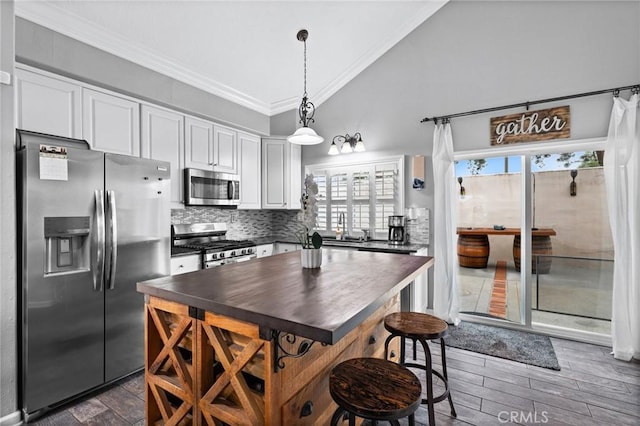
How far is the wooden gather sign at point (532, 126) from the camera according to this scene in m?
3.08

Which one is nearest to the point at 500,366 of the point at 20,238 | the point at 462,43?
the point at 462,43

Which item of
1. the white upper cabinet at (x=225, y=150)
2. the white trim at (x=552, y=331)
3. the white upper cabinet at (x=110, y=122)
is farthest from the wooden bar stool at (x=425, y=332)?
the white upper cabinet at (x=225, y=150)

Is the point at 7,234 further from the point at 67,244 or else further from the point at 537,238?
the point at 537,238

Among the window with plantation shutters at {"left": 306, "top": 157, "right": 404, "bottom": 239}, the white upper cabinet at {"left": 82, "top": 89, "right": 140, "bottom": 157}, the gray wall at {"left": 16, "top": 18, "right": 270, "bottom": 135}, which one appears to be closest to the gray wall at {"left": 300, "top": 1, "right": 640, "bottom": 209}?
the window with plantation shutters at {"left": 306, "top": 157, "right": 404, "bottom": 239}

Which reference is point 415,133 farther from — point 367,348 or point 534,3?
point 367,348

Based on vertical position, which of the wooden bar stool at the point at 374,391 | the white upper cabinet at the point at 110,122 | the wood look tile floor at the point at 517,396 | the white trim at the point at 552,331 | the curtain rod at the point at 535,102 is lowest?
the wood look tile floor at the point at 517,396

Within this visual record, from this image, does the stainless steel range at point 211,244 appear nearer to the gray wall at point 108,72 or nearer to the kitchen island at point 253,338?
the gray wall at point 108,72

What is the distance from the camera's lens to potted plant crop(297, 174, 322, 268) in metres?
1.84

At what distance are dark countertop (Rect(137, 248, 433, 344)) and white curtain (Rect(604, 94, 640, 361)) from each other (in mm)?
2138

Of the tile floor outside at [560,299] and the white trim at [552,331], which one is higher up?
the tile floor outside at [560,299]

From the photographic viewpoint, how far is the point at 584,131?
118 inches

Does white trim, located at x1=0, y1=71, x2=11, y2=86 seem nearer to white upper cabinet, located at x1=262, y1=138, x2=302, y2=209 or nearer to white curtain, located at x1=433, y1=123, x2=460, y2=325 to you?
white upper cabinet, located at x1=262, y1=138, x2=302, y2=209

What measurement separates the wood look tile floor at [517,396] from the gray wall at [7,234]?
300 mm

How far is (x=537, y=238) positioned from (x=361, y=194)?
2.15 m
